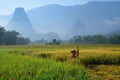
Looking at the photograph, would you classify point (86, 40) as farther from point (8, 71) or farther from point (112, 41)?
point (8, 71)

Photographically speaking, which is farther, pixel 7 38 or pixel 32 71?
pixel 7 38

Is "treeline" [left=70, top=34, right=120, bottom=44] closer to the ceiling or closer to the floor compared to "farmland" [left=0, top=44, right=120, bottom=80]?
closer to the ceiling

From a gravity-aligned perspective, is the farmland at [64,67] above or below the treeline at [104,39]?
below

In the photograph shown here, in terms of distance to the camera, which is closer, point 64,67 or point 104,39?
point 64,67

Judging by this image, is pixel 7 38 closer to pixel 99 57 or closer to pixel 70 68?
pixel 99 57

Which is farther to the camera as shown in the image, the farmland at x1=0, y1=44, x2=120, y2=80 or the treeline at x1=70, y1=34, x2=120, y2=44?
the treeline at x1=70, y1=34, x2=120, y2=44

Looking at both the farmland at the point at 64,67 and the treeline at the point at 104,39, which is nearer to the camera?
the farmland at the point at 64,67

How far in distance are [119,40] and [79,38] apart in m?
56.5

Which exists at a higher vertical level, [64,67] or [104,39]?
[104,39]

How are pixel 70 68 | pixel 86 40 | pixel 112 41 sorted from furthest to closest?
pixel 86 40, pixel 112 41, pixel 70 68

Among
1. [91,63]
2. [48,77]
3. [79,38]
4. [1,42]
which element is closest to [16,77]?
[48,77]

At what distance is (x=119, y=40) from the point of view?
287ft

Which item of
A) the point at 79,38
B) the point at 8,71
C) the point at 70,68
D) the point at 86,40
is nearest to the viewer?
the point at 8,71

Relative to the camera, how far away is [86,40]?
12562 centimetres
